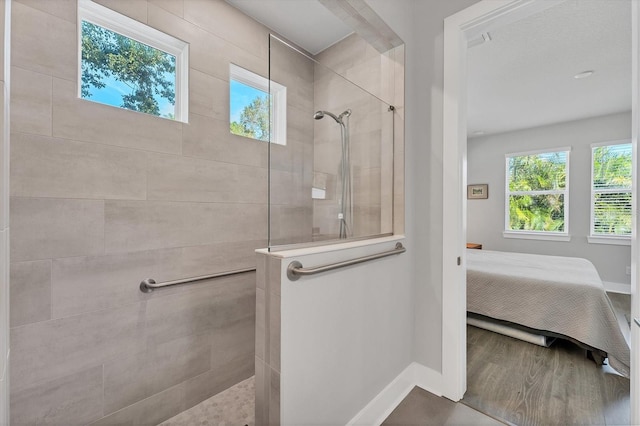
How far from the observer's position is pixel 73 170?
135 centimetres

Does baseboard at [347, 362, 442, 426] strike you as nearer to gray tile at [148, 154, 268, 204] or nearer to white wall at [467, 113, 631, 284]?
gray tile at [148, 154, 268, 204]

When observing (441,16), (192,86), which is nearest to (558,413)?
(441,16)

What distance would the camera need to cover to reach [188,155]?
175 centimetres

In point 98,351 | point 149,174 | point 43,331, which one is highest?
point 149,174

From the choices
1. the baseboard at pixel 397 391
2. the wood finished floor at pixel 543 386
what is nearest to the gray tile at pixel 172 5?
the baseboard at pixel 397 391

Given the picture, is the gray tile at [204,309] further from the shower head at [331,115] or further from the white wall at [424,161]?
the shower head at [331,115]

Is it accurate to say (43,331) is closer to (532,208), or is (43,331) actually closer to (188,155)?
(188,155)

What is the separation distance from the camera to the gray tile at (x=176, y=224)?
4.89 ft

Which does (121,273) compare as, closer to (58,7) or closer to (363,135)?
(58,7)

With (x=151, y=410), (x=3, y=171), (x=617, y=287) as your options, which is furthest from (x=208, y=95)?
(x=617, y=287)

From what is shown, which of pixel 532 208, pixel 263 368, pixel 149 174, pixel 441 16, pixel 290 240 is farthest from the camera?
pixel 532 208

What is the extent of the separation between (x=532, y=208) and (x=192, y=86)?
18.7ft

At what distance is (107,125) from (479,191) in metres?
6.03

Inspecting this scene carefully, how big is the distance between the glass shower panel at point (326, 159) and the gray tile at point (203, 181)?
29.4 inches
